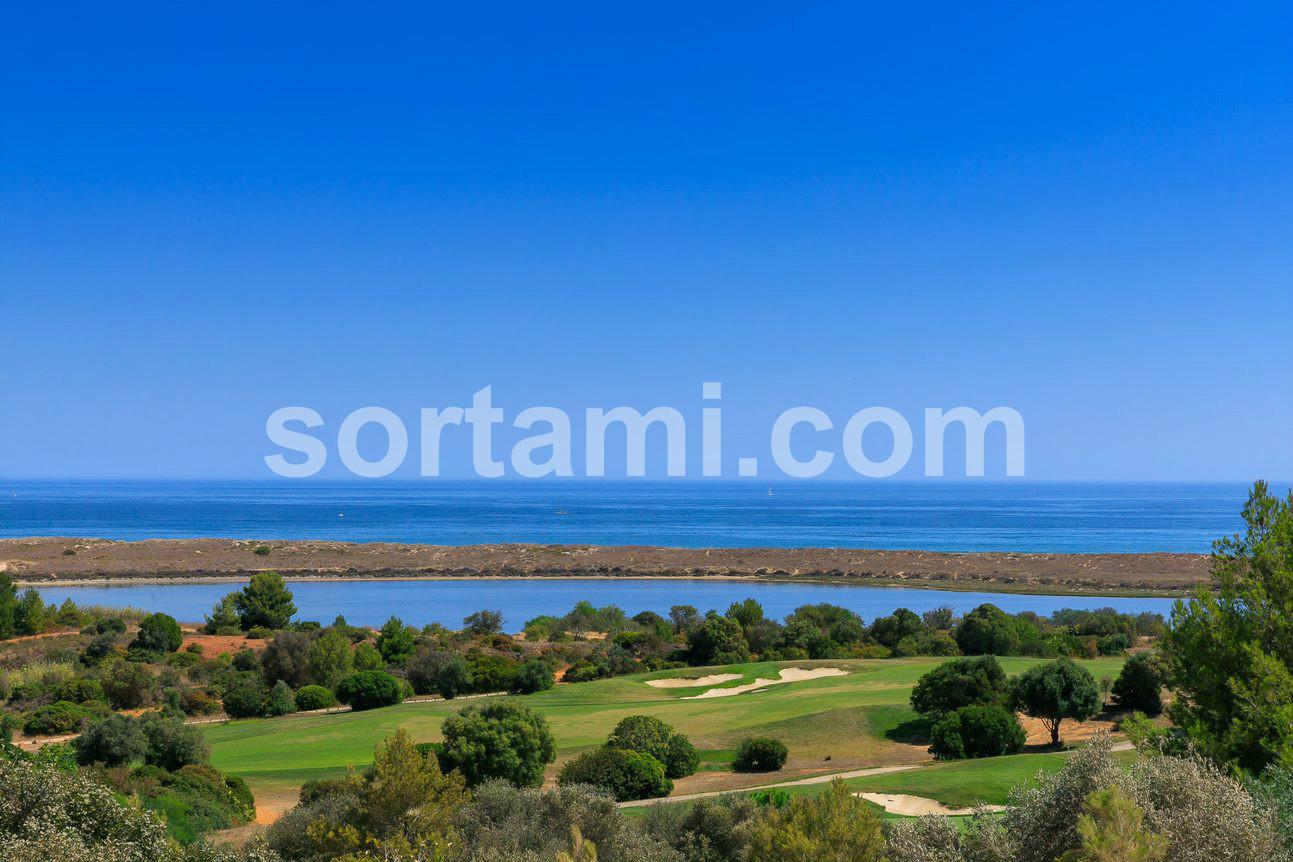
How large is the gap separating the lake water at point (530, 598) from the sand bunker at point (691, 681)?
74.9 ft

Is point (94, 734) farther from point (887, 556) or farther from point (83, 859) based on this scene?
point (887, 556)

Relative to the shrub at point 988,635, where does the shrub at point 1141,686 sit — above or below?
above

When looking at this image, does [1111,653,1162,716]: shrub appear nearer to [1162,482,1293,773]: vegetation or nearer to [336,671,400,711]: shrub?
[1162,482,1293,773]: vegetation

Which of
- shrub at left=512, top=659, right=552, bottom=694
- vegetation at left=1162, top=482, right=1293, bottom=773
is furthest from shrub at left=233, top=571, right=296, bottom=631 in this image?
vegetation at left=1162, top=482, right=1293, bottom=773

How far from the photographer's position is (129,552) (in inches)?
3610

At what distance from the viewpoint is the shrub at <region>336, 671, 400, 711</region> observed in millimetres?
31688

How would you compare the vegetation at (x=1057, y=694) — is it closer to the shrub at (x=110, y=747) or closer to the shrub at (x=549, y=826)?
the shrub at (x=549, y=826)

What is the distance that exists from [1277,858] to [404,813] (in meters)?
8.53

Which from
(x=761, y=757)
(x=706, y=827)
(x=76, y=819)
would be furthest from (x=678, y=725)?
(x=76, y=819)

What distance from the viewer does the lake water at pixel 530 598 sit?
61781mm

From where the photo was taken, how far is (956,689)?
24.8 m

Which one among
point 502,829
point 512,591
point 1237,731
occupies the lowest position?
point 512,591

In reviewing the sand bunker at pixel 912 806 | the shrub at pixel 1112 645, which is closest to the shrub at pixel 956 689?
the sand bunker at pixel 912 806

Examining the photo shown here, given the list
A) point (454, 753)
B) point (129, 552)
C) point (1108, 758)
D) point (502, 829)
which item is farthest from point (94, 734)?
point (129, 552)
